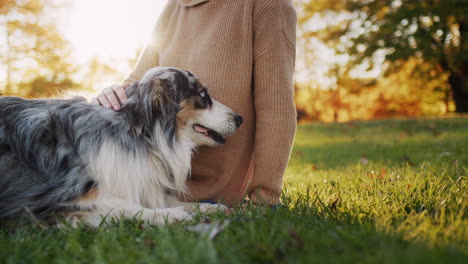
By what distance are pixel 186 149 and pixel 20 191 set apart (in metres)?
1.22

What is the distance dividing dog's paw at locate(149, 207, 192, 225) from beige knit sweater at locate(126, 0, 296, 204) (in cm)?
58

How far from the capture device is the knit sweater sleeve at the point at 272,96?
114 inches

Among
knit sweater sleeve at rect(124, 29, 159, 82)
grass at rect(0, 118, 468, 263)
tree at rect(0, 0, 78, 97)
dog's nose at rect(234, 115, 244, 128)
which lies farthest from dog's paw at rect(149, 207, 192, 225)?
tree at rect(0, 0, 78, 97)

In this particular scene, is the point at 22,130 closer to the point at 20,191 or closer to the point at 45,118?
the point at 45,118

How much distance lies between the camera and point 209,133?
9.95ft

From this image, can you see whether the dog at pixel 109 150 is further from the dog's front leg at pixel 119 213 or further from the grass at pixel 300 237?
the grass at pixel 300 237

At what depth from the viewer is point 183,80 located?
113 inches

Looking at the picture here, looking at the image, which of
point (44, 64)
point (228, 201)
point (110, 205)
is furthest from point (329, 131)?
point (44, 64)

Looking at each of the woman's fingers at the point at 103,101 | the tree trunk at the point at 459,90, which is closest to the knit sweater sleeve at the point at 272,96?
the woman's fingers at the point at 103,101

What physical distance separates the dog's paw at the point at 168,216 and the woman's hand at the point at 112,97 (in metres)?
0.90

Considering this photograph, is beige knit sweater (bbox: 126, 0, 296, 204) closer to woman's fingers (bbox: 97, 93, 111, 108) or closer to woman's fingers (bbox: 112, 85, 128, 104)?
woman's fingers (bbox: 112, 85, 128, 104)

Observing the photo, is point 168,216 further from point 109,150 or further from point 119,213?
point 109,150

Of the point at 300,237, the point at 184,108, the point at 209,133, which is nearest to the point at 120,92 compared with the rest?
the point at 184,108

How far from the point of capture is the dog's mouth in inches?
118
